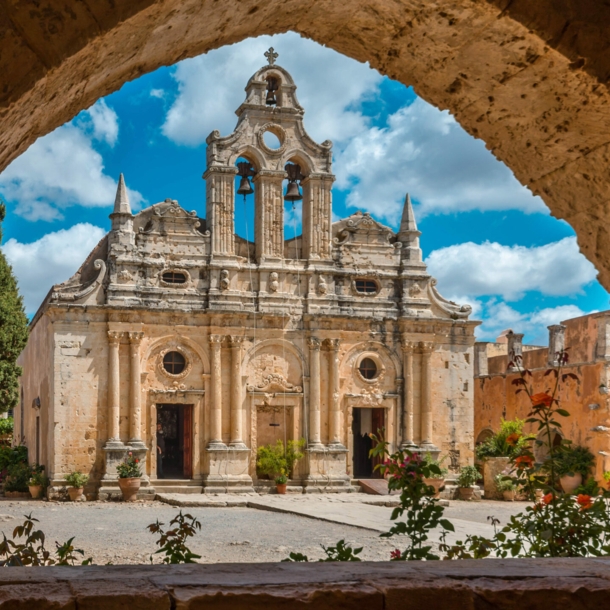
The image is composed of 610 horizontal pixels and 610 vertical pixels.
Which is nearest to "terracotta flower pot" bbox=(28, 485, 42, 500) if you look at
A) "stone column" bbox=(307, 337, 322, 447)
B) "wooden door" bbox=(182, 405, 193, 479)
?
"wooden door" bbox=(182, 405, 193, 479)

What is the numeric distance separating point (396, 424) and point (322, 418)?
6.86ft

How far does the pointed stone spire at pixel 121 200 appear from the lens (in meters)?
22.7

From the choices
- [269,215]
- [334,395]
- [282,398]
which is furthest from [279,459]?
[269,215]

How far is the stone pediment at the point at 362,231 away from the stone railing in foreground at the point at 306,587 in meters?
21.4

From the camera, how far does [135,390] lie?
2181 cm

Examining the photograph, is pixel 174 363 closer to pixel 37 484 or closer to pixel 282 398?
pixel 282 398

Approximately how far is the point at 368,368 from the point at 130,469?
22.7ft

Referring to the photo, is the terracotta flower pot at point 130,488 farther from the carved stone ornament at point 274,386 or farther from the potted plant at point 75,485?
the carved stone ornament at point 274,386

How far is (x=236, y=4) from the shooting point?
121 inches

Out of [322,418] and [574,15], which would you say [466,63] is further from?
[322,418]

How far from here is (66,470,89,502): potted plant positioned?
20.8m

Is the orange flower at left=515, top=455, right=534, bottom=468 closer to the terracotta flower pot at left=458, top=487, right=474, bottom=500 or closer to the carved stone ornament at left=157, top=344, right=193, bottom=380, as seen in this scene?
the carved stone ornament at left=157, top=344, right=193, bottom=380

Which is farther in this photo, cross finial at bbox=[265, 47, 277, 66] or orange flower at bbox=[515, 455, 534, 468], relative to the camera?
cross finial at bbox=[265, 47, 277, 66]

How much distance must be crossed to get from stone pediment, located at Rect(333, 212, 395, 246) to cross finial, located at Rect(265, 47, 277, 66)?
4.80 m
